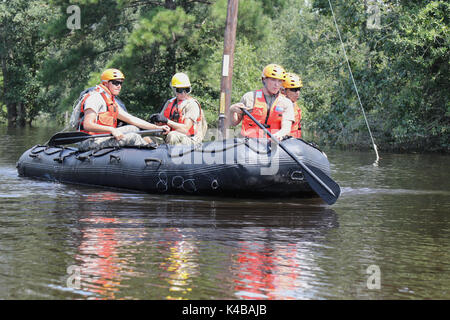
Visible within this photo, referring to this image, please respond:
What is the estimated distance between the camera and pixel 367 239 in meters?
7.21

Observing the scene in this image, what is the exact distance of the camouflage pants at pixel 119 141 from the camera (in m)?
11.0

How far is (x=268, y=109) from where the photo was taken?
33.6 feet

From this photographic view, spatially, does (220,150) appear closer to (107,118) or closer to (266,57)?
(107,118)

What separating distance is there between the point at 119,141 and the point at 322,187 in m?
3.38

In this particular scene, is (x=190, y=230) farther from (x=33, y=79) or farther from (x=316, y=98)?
(x=33, y=79)

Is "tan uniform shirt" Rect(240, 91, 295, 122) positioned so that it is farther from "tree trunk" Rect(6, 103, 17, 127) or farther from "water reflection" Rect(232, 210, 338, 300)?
"tree trunk" Rect(6, 103, 17, 127)

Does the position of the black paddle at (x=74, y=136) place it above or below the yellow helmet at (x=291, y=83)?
below

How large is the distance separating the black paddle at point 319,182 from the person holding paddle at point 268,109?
0.73m

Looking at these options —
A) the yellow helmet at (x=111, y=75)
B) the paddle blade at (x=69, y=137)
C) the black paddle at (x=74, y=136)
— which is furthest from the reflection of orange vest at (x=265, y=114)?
the paddle blade at (x=69, y=137)

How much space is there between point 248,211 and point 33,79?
125 ft

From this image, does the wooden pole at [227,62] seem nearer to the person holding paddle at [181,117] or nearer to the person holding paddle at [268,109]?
the person holding paddle at [181,117]

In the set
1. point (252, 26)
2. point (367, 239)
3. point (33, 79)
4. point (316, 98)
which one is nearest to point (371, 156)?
point (316, 98)

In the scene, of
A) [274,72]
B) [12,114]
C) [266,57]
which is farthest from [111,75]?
[12,114]

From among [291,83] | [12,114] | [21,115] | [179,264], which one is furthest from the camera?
[21,115]
